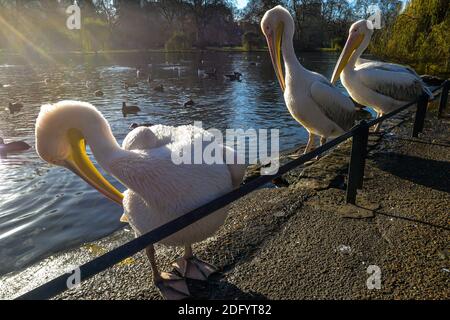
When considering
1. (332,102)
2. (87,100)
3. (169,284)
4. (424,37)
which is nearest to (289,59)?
(332,102)

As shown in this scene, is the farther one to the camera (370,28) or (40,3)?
(40,3)

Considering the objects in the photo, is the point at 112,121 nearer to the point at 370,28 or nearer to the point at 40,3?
the point at 370,28

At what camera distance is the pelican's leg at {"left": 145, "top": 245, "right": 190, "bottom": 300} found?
90.7 inches

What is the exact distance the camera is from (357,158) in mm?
3354

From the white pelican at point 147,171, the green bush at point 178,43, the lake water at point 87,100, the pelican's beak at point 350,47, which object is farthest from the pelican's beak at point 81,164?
the green bush at point 178,43

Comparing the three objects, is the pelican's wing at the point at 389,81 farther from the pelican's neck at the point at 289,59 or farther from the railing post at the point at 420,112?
the pelican's neck at the point at 289,59

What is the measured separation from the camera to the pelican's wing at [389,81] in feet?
18.4

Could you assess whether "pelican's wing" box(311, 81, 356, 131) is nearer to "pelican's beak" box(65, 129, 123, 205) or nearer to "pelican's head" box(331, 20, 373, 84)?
"pelican's head" box(331, 20, 373, 84)

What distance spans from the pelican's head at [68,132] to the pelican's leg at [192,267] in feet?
2.95

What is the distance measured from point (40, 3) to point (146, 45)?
16.7 metres

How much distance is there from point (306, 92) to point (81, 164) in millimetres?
3237

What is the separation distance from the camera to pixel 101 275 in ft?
8.46
